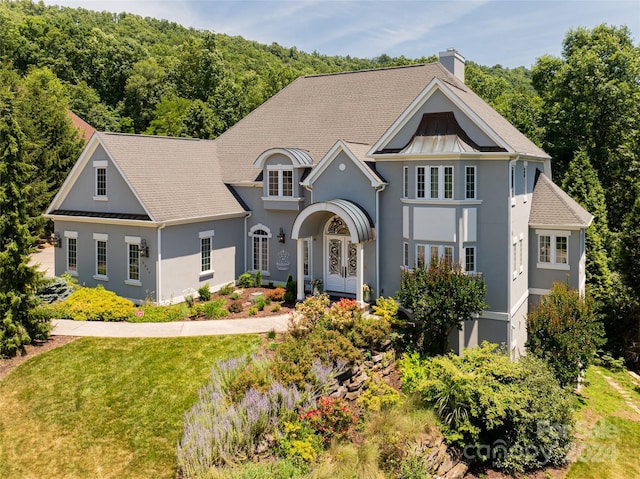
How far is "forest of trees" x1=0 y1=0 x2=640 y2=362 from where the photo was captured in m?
29.1

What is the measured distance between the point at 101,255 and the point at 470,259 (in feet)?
57.0

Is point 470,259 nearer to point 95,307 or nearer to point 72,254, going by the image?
point 95,307

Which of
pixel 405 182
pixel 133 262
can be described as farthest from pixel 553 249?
pixel 133 262

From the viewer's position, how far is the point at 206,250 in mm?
25516

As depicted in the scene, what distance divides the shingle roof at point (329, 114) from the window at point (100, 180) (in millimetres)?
6649

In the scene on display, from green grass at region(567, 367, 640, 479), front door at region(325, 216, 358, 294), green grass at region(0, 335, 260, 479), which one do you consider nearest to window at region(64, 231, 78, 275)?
green grass at region(0, 335, 260, 479)

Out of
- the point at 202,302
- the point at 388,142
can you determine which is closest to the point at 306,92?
the point at 388,142

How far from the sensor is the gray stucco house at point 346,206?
67.7 ft

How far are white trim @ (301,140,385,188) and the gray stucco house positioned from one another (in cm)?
6

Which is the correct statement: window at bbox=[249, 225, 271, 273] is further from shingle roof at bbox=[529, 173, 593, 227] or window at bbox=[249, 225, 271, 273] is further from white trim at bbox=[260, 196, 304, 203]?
shingle roof at bbox=[529, 173, 593, 227]

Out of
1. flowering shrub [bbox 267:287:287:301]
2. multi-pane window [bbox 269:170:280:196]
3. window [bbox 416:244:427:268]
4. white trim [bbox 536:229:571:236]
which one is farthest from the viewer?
multi-pane window [bbox 269:170:280:196]

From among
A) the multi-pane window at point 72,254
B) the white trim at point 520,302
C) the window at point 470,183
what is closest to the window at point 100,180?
the multi-pane window at point 72,254

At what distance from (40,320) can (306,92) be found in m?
20.4

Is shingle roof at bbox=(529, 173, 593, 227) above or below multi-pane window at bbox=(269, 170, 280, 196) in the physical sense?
below
